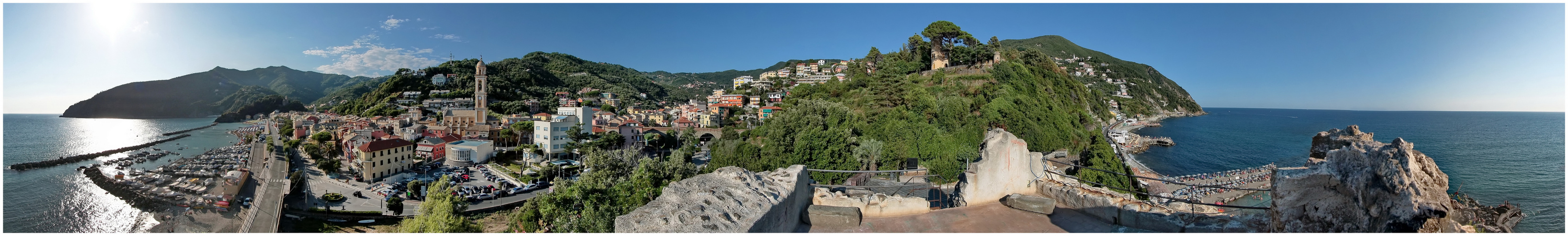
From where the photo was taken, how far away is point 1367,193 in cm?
325

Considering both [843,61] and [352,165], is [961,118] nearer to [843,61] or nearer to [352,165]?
[352,165]

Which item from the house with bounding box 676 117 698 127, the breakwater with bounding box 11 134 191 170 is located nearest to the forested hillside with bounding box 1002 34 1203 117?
the house with bounding box 676 117 698 127

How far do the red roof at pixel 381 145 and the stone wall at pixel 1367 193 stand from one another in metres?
43.8

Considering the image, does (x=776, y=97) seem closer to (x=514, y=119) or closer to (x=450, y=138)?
(x=514, y=119)

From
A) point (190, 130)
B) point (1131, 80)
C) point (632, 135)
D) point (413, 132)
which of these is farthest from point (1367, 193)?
point (1131, 80)

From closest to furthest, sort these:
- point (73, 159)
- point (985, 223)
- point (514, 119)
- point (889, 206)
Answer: point (985, 223) < point (889, 206) < point (73, 159) < point (514, 119)

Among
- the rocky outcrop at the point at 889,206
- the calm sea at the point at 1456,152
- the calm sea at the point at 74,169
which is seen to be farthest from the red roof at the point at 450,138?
the calm sea at the point at 1456,152

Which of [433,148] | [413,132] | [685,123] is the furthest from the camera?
[685,123]

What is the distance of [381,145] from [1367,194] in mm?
44791

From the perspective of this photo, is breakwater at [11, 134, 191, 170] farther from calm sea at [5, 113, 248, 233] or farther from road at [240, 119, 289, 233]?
road at [240, 119, 289, 233]

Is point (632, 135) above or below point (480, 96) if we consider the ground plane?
below

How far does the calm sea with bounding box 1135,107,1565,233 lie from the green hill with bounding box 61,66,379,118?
9256cm

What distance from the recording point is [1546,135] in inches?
2153

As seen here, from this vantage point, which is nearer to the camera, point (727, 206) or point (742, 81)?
point (727, 206)
